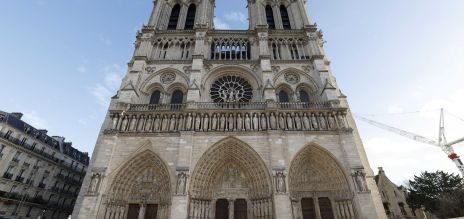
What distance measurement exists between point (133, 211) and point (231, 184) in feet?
17.7

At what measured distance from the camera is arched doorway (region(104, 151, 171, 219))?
12.2 metres

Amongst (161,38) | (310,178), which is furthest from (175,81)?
(310,178)

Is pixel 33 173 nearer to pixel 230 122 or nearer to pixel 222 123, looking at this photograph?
pixel 222 123

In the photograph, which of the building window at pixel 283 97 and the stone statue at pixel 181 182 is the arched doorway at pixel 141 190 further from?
the building window at pixel 283 97

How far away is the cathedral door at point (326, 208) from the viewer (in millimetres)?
12406

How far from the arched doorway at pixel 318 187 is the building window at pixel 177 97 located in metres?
8.68

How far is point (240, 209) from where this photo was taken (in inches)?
505

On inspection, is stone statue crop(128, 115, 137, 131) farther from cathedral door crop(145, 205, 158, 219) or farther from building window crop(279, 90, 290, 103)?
building window crop(279, 90, 290, 103)

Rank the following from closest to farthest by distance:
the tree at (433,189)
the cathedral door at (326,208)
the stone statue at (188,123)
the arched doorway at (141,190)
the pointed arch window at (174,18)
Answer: the arched doorway at (141,190) → the cathedral door at (326,208) → the stone statue at (188,123) → the tree at (433,189) → the pointed arch window at (174,18)

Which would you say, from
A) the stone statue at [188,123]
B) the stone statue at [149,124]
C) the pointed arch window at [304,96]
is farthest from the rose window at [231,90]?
the stone statue at [149,124]

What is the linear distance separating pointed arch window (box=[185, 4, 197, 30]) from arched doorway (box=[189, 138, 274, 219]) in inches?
514

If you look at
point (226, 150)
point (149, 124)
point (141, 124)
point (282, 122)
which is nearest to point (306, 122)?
point (282, 122)

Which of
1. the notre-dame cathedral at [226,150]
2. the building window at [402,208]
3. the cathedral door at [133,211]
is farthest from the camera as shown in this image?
the building window at [402,208]

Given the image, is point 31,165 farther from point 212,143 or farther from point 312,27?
point 312,27
